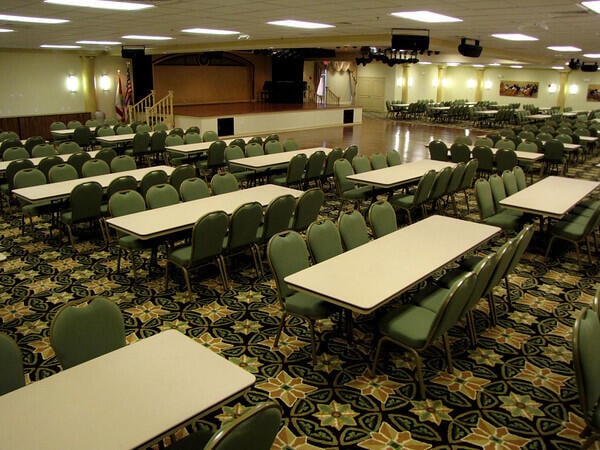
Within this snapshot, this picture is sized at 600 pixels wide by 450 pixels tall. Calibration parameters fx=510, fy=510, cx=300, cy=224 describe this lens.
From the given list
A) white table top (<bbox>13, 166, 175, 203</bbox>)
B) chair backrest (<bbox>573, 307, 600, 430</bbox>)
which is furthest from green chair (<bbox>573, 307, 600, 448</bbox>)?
white table top (<bbox>13, 166, 175, 203</bbox>)

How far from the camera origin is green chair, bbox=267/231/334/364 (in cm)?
422

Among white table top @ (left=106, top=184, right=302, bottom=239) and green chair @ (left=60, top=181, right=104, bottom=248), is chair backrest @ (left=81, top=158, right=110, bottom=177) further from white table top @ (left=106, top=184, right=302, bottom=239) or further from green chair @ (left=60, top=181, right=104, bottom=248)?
white table top @ (left=106, top=184, right=302, bottom=239)

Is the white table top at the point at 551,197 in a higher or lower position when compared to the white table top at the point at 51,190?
lower

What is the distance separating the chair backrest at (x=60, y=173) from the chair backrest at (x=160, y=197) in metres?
2.28

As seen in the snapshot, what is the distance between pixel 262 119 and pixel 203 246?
49.6 ft

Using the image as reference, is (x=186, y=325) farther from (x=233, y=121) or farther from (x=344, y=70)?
(x=344, y=70)

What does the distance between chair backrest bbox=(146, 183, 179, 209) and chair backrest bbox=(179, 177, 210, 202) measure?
191mm

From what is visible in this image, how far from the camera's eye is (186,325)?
506 cm

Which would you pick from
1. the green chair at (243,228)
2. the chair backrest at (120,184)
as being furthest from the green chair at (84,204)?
the green chair at (243,228)

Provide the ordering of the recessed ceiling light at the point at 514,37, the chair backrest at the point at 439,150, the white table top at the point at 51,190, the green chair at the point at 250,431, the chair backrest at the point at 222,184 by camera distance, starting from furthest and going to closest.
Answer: the recessed ceiling light at the point at 514,37
the chair backrest at the point at 439,150
the chair backrest at the point at 222,184
the white table top at the point at 51,190
the green chair at the point at 250,431

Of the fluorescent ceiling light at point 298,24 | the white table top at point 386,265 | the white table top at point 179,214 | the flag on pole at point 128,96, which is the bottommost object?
the white table top at point 386,265

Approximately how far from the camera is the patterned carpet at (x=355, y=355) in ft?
11.9

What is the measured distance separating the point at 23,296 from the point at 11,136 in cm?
729

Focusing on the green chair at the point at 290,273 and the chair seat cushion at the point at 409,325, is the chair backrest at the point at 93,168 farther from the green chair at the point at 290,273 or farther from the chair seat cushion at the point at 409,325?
the chair seat cushion at the point at 409,325
